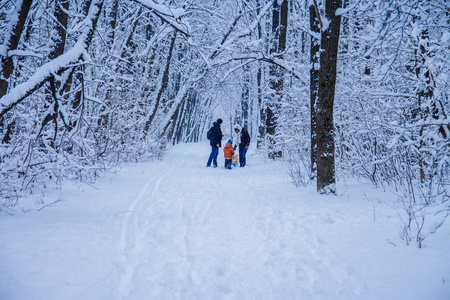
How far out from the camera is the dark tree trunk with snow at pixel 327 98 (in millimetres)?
4820

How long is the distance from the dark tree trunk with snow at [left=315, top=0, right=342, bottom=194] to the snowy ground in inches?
22.0

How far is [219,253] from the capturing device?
9.81 ft

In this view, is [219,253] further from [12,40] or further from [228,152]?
[228,152]

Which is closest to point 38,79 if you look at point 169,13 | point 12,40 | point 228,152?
point 12,40

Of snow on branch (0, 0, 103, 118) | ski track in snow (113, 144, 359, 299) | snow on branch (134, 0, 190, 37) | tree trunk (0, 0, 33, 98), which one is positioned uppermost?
snow on branch (134, 0, 190, 37)

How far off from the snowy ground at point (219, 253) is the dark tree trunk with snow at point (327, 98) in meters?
0.56

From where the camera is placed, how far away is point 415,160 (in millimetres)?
5543

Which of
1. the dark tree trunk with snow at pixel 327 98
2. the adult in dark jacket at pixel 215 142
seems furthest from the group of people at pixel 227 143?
the dark tree trunk with snow at pixel 327 98

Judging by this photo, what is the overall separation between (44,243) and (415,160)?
6557mm

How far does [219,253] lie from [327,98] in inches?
134

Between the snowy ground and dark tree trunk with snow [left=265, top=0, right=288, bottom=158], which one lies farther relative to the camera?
dark tree trunk with snow [left=265, top=0, right=288, bottom=158]

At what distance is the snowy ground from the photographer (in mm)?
2182

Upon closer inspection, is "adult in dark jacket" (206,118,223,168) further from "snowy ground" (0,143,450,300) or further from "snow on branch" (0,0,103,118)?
"snow on branch" (0,0,103,118)

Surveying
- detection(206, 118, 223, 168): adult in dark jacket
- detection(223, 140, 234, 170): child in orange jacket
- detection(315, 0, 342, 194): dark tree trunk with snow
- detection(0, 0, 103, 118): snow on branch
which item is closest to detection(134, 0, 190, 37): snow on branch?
detection(0, 0, 103, 118): snow on branch
